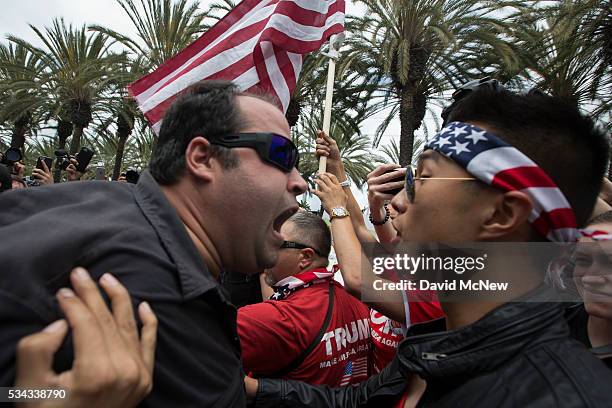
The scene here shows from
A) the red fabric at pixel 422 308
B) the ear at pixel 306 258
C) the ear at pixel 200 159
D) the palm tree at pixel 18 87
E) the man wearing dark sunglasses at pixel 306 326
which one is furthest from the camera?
the palm tree at pixel 18 87

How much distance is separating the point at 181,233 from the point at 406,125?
43.0ft

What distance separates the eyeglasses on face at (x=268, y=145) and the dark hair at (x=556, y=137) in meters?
0.67

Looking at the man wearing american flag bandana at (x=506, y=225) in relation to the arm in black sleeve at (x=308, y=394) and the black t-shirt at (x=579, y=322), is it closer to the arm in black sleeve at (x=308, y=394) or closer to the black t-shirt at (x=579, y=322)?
the arm in black sleeve at (x=308, y=394)

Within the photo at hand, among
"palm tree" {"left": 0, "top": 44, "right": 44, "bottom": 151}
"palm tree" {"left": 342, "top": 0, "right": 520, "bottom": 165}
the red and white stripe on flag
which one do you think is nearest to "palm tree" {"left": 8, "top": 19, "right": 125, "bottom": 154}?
"palm tree" {"left": 0, "top": 44, "right": 44, "bottom": 151}

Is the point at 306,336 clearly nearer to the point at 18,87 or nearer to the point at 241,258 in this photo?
the point at 241,258

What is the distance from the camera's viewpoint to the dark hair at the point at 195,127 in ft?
5.51

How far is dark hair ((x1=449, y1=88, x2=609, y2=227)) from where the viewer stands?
1.46 metres

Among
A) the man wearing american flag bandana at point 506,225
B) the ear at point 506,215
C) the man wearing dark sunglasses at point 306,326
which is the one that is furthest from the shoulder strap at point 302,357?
the ear at point 506,215

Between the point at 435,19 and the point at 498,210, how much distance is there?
454 inches

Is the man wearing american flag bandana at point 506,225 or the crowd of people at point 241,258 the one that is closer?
the crowd of people at point 241,258

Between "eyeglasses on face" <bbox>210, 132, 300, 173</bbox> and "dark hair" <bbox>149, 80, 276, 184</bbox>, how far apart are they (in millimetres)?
22

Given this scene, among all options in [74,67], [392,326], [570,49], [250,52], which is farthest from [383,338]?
[74,67]

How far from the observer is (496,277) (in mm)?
1467

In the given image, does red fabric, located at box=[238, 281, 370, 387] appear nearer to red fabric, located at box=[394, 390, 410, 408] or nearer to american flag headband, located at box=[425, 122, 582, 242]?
red fabric, located at box=[394, 390, 410, 408]
